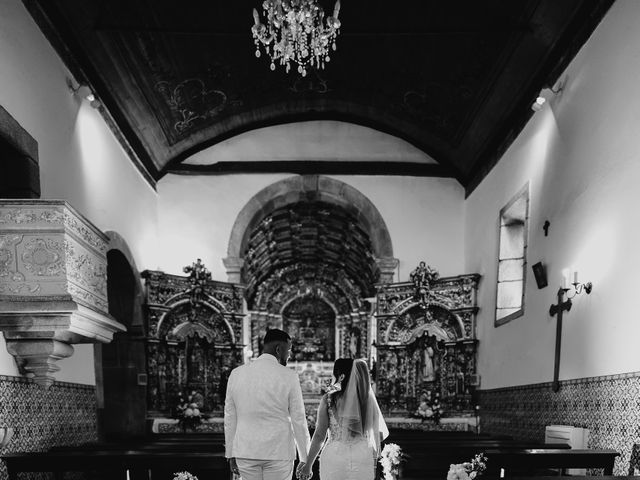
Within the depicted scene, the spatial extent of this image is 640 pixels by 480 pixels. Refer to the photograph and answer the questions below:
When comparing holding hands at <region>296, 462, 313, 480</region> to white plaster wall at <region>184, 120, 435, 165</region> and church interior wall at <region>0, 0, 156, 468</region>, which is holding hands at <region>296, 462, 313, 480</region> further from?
white plaster wall at <region>184, 120, 435, 165</region>

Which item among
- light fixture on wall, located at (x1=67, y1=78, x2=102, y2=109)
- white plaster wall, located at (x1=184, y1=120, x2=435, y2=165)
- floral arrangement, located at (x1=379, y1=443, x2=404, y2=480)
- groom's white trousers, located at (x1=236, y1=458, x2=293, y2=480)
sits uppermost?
white plaster wall, located at (x1=184, y1=120, x2=435, y2=165)

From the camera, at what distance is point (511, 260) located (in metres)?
11.7

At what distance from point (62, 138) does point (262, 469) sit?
5413mm

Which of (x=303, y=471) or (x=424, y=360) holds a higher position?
(x=303, y=471)

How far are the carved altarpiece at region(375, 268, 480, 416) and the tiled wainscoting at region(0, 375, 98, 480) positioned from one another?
6.02 meters

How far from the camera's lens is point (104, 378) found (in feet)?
41.3

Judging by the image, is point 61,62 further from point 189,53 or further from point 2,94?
point 189,53

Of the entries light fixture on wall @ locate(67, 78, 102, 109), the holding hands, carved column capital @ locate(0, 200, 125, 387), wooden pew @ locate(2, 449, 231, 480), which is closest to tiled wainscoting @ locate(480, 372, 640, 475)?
the holding hands

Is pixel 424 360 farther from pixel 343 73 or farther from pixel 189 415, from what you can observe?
pixel 343 73

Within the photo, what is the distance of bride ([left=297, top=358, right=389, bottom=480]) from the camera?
5.21 metres

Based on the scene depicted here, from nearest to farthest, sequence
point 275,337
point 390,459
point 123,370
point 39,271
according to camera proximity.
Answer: point 275,337, point 390,459, point 39,271, point 123,370

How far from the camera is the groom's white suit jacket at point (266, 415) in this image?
475cm

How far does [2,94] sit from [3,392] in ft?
8.60

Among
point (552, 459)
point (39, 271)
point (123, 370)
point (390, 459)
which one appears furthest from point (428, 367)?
point (39, 271)
